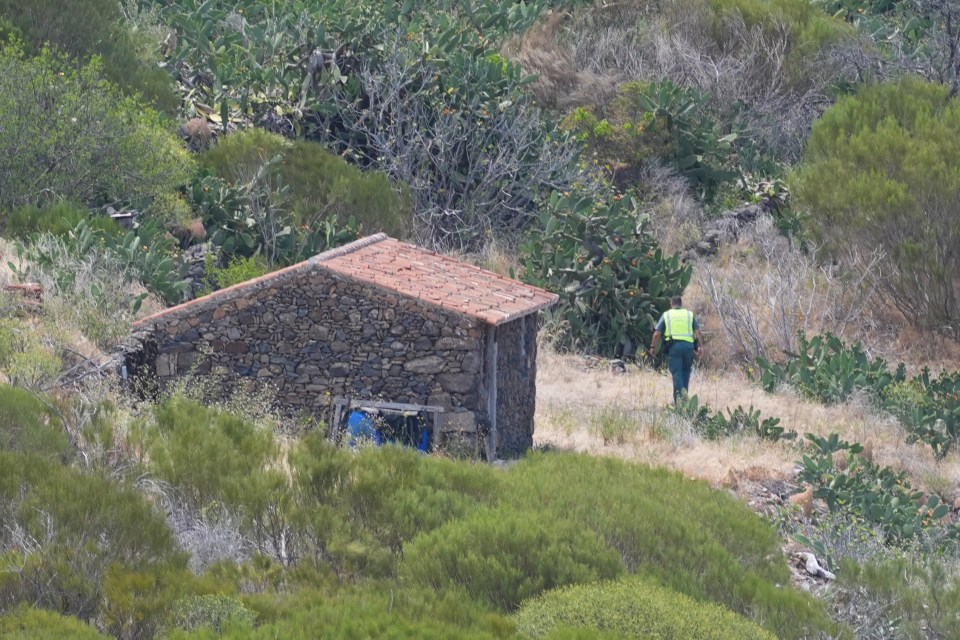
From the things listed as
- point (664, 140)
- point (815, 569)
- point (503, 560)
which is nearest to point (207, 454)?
point (503, 560)

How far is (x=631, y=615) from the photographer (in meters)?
11.9

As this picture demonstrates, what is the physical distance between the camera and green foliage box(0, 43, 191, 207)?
2373 centimetres

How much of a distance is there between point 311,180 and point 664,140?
961cm

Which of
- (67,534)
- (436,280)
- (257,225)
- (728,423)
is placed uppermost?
(436,280)

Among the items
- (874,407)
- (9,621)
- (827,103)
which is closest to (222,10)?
(827,103)

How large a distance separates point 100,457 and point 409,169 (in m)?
17.8

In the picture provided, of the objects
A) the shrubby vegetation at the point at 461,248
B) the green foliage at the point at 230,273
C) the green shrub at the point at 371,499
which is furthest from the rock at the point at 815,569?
the green foliage at the point at 230,273

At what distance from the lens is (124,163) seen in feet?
79.4

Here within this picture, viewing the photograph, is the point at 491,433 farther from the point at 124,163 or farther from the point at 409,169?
the point at 409,169

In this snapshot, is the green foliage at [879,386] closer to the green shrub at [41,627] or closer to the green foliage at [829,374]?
the green foliage at [829,374]

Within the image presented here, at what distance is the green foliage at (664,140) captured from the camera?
1348 inches

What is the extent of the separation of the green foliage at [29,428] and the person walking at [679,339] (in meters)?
8.49

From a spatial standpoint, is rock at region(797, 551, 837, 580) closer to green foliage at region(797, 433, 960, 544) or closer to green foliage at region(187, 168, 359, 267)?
green foliage at region(797, 433, 960, 544)

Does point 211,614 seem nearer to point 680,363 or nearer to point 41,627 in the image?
point 41,627
